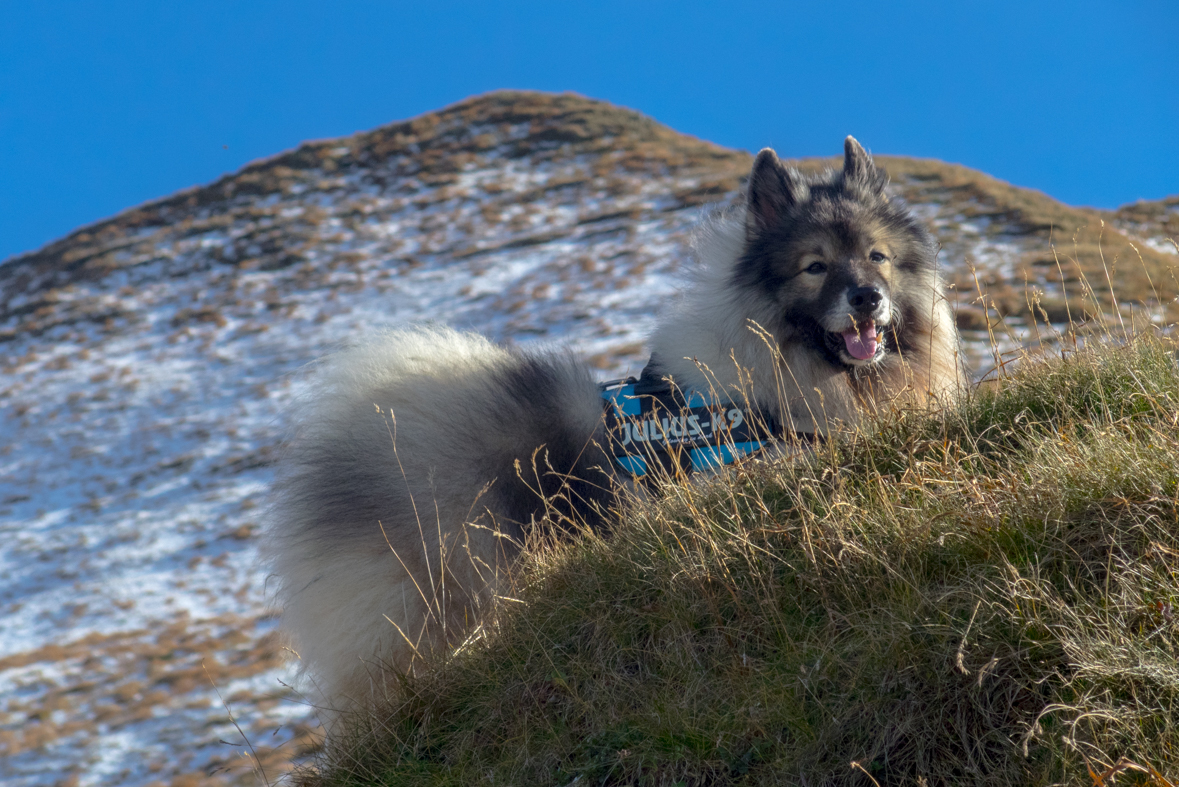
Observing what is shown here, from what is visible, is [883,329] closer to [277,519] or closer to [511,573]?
[511,573]

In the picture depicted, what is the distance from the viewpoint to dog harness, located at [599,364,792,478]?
4.04 metres

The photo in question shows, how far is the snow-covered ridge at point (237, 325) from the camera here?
869cm

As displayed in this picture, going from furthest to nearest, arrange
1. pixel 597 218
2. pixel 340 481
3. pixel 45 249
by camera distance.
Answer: pixel 45 249
pixel 597 218
pixel 340 481

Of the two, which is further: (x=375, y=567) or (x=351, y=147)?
(x=351, y=147)

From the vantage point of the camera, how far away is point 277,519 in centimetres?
438

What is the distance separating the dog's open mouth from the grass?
2.08 feet

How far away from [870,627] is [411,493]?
2.29 m

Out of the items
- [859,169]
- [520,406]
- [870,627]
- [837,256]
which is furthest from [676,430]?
[859,169]

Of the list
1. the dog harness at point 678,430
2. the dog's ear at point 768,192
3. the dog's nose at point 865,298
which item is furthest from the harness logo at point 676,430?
the dog's ear at point 768,192

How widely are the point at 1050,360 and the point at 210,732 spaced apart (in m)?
7.99

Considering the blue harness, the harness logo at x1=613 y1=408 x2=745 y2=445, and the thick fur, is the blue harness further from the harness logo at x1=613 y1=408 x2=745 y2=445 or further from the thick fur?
the thick fur

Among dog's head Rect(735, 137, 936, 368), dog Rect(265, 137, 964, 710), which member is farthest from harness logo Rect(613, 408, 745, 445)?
dog's head Rect(735, 137, 936, 368)

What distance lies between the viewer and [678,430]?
419 centimetres

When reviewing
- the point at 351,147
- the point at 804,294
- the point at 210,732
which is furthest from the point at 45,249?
the point at 804,294
